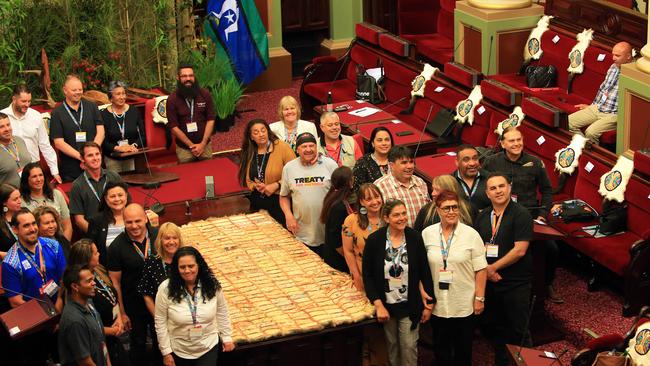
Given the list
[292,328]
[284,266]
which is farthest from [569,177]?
[292,328]

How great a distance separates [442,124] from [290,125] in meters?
2.00

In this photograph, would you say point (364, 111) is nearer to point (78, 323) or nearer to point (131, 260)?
point (131, 260)

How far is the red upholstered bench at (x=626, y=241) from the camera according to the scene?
8375 mm

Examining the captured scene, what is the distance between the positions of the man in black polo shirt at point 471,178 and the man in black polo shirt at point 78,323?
2.74 meters

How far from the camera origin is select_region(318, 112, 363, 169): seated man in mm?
8955

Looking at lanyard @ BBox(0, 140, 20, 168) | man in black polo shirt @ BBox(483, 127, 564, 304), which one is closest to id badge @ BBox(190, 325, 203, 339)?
man in black polo shirt @ BBox(483, 127, 564, 304)

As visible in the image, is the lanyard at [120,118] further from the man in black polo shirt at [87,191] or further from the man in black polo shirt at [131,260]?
the man in black polo shirt at [131,260]

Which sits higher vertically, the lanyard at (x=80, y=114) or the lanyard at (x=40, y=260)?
the lanyard at (x=80, y=114)

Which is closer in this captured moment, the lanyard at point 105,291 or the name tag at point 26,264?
the lanyard at point 105,291

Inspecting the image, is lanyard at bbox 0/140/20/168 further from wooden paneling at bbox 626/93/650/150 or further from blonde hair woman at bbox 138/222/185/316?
wooden paneling at bbox 626/93/650/150

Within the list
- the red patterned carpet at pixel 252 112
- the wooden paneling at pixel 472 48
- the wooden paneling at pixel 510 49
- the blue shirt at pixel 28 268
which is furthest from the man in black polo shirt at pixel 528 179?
the red patterned carpet at pixel 252 112

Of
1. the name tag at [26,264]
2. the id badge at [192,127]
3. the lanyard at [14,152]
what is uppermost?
the lanyard at [14,152]

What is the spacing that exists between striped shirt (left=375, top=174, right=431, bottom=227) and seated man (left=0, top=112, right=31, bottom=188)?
9.01 feet

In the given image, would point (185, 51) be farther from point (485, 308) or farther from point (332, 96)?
point (485, 308)
